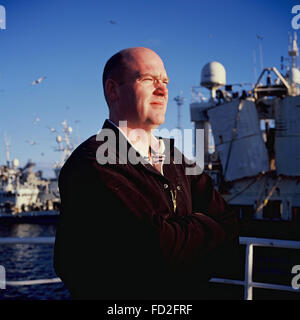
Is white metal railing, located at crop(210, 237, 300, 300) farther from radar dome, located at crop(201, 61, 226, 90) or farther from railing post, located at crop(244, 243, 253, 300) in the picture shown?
radar dome, located at crop(201, 61, 226, 90)

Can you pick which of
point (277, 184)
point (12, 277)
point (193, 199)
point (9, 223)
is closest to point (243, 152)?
point (277, 184)

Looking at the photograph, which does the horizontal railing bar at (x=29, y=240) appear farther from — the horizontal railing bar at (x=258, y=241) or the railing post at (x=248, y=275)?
the railing post at (x=248, y=275)

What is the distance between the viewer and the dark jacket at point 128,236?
3.95 ft

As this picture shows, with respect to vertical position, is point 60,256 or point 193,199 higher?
point 193,199

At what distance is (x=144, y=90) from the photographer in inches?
55.4

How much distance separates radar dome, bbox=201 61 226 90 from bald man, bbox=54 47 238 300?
2582cm

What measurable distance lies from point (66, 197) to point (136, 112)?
1.56 ft

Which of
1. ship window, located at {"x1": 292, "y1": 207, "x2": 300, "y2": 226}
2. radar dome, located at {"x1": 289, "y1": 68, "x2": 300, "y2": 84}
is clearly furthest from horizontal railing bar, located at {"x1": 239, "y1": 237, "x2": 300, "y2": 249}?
radar dome, located at {"x1": 289, "y1": 68, "x2": 300, "y2": 84}

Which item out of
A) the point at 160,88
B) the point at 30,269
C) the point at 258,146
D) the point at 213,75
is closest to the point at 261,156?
the point at 258,146

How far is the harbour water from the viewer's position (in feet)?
59.4

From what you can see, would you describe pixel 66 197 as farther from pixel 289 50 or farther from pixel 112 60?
pixel 289 50

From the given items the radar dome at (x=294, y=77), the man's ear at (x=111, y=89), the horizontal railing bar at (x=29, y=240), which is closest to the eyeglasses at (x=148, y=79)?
the man's ear at (x=111, y=89)

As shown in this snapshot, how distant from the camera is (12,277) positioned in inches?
904

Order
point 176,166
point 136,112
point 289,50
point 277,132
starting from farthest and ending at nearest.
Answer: point 289,50
point 277,132
point 176,166
point 136,112
